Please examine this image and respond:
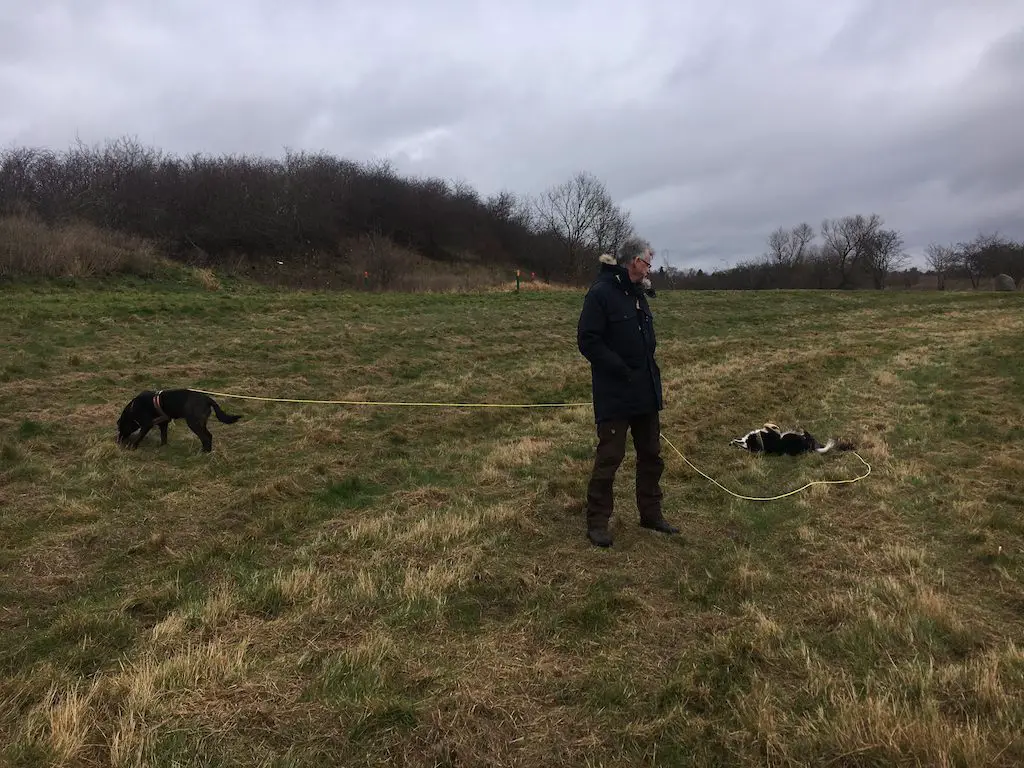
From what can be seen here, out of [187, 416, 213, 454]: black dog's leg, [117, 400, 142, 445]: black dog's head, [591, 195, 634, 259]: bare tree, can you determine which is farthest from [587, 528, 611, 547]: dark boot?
[591, 195, 634, 259]: bare tree

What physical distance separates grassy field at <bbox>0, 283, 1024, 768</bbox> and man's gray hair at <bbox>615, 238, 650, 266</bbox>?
2.24 meters

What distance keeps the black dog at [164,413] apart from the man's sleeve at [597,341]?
5156mm

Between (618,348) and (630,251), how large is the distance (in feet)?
2.64

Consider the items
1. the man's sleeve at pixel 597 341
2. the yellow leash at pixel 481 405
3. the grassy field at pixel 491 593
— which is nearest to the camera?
the grassy field at pixel 491 593

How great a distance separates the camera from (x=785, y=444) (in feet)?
24.6

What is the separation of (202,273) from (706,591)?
2631 cm

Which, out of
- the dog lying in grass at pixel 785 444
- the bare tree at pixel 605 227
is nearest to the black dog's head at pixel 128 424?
the dog lying in grass at pixel 785 444

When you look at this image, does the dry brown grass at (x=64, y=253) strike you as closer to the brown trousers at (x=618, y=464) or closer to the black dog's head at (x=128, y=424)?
the black dog's head at (x=128, y=424)

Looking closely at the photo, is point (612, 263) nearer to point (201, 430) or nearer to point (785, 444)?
point (785, 444)

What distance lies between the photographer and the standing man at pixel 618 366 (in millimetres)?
4789

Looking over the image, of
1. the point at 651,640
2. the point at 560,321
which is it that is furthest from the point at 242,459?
the point at 560,321

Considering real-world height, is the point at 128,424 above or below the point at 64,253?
below

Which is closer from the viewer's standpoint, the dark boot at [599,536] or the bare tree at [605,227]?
the dark boot at [599,536]

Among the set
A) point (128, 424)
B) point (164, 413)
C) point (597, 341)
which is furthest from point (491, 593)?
point (128, 424)
